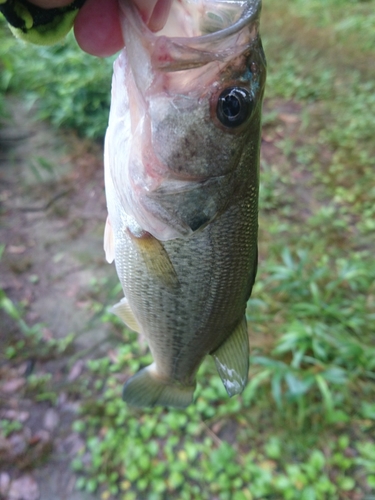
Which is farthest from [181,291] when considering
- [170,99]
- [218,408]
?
[218,408]

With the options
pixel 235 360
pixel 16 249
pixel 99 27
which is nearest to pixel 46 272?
pixel 16 249

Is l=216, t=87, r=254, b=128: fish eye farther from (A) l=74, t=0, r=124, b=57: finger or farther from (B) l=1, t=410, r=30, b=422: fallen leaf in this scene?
(B) l=1, t=410, r=30, b=422: fallen leaf

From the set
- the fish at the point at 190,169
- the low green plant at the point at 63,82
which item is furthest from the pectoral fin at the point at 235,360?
the low green plant at the point at 63,82

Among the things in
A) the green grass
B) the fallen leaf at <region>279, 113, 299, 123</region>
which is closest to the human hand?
the green grass

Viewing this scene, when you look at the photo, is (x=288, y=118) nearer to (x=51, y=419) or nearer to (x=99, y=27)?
(x=51, y=419)

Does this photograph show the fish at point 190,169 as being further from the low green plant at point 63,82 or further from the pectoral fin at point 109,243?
the low green plant at point 63,82

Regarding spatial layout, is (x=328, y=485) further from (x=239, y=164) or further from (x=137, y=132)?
(x=137, y=132)

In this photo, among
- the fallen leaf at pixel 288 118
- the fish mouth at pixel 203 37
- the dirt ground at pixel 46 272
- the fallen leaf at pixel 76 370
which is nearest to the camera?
the fish mouth at pixel 203 37
